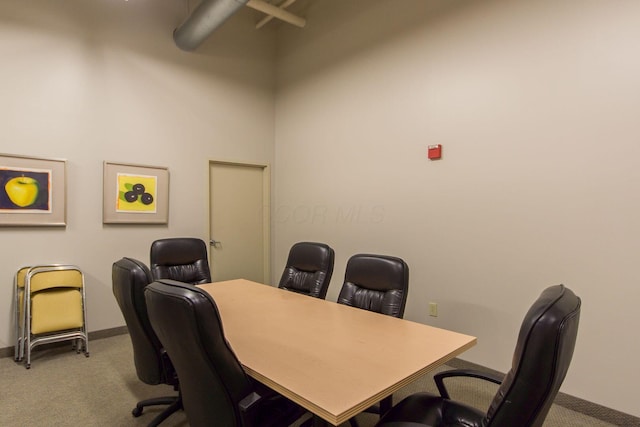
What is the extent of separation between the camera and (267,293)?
2.77 metres

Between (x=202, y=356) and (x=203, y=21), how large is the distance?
140 inches

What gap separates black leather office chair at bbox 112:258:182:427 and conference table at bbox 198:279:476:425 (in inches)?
15.6

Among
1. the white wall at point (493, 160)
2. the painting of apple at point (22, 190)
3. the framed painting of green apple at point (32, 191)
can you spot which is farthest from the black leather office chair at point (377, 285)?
the painting of apple at point (22, 190)

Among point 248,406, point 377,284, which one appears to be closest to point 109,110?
point 377,284

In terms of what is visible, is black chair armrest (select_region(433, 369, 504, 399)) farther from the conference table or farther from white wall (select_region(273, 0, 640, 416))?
white wall (select_region(273, 0, 640, 416))

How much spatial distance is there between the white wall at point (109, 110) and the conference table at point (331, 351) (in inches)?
82.4

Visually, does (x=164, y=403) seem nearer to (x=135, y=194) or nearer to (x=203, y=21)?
(x=135, y=194)

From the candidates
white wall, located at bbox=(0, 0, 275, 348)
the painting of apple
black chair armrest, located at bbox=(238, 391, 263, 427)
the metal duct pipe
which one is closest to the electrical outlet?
black chair armrest, located at bbox=(238, 391, 263, 427)

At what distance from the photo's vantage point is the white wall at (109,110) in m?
3.24

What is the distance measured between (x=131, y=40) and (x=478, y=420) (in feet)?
15.1

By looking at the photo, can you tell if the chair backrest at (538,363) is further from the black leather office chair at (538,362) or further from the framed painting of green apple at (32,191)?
the framed painting of green apple at (32,191)

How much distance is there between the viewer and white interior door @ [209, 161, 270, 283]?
14.9 feet

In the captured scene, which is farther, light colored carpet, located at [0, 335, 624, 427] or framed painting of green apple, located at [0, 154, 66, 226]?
framed painting of green apple, located at [0, 154, 66, 226]

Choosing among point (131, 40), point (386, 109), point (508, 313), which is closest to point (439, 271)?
point (508, 313)
